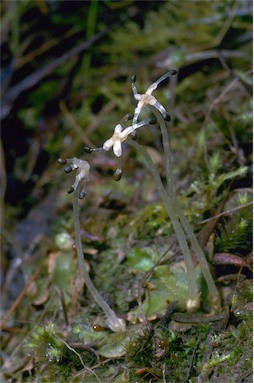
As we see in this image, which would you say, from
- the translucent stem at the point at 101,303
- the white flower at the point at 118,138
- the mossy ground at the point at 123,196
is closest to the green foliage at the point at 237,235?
the mossy ground at the point at 123,196

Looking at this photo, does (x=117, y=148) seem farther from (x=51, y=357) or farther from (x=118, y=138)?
(x=51, y=357)

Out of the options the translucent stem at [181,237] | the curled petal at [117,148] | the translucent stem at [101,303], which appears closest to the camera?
the curled petal at [117,148]

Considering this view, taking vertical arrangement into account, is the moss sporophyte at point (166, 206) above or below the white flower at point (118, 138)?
below

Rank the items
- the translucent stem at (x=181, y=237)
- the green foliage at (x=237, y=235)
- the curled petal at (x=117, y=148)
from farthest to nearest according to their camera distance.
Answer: the green foliage at (x=237, y=235) → the translucent stem at (x=181, y=237) → the curled petal at (x=117, y=148)

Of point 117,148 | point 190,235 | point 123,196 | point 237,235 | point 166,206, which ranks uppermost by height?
point 117,148

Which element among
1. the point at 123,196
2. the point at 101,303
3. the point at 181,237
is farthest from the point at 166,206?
the point at 123,196

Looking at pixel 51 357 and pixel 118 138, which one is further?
pixel 51 357

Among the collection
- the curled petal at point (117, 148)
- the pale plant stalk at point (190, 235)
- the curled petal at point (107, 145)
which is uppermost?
the curled petal at point (107, 145)

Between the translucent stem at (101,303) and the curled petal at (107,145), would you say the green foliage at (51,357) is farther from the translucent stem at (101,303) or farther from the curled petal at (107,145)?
the curled petal at (107,145)

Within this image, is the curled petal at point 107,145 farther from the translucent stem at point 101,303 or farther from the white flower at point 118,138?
the translucent stem at point 101,303

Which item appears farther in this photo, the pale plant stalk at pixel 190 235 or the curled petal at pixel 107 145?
the pale plant stalk at pixel 190 235

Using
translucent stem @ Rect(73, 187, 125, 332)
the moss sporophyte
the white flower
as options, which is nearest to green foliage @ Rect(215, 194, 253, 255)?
the moss sporophyte

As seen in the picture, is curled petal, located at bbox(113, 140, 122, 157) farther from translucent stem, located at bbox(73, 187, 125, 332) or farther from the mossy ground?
the mossy ground
